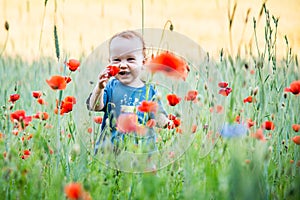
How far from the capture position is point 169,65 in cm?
129

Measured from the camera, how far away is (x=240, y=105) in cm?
174

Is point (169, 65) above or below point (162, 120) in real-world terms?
above

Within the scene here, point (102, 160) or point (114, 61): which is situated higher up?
point (114, 61)

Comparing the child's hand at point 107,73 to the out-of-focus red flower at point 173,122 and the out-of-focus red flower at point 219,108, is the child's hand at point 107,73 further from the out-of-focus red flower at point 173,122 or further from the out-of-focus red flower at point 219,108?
the out-of-focus red flower at point 219,108

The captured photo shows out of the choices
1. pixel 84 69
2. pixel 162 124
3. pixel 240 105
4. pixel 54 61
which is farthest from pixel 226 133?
pixel 54 61

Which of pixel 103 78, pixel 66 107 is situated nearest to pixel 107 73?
pixel 103 78

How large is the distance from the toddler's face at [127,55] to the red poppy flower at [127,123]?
0.16 metres

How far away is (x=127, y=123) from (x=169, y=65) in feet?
0.65

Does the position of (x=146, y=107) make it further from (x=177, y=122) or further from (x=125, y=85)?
(x=125, y=85)

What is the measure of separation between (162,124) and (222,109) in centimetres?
19

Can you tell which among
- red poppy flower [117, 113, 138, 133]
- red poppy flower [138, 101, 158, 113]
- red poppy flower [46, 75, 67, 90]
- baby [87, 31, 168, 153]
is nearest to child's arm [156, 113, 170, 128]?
baby [87, 31, 168, 153]

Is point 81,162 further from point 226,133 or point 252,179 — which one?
point 252,179

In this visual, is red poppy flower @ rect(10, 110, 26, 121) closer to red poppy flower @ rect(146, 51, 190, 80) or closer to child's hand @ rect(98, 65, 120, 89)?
child's hand @ rect(98, 65, 120, 89)

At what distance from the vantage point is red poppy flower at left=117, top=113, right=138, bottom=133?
4.21 feet
